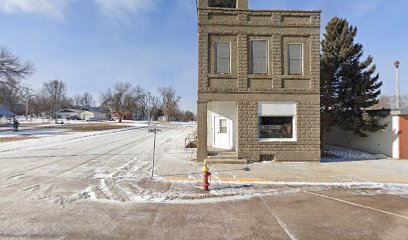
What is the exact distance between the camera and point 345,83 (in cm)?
1520

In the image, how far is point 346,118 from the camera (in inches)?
590

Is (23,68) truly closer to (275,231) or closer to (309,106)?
(309,106)

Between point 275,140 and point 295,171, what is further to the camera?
point 275,140

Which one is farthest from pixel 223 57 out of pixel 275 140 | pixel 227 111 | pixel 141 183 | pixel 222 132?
pixel 141 183

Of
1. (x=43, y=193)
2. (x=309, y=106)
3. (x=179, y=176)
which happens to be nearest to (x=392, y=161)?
(x=309, y=106)

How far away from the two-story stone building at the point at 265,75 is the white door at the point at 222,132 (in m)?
2.55

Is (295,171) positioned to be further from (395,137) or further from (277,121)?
(395,137)

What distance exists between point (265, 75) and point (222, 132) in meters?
4.62

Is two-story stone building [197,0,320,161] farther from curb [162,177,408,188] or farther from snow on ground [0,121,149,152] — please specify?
snow on ground [0,121,149,152]

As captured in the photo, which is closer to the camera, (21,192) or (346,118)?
(21,192)

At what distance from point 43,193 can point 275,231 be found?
6.45 meters

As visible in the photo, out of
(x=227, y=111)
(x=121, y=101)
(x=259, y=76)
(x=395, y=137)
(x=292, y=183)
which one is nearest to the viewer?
(x=292, y=183)

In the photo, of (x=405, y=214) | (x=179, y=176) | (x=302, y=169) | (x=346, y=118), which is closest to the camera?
(x=405, y=214)

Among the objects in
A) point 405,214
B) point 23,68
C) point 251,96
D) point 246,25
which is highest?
point 23,68
